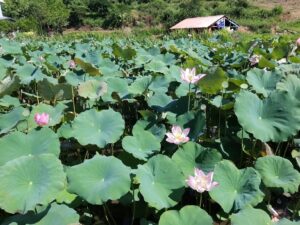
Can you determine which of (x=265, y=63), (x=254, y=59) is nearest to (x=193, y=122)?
(x=265, y=63)

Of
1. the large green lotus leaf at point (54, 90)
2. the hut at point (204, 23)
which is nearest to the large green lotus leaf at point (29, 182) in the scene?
the large green lotus leaf at point (54, 90)

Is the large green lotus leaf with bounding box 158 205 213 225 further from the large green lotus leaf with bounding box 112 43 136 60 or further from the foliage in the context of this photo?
the foliage

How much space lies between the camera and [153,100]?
1.74 m

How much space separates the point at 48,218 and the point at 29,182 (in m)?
0.12

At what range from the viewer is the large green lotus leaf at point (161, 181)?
112cm

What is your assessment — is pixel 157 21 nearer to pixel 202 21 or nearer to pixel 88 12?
pixel 88 12

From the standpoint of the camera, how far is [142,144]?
145cm

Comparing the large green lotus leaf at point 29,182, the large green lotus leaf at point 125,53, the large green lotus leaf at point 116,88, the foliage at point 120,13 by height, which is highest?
the large green lotus leaf at point 29,182

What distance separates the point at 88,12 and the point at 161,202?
57.1 m

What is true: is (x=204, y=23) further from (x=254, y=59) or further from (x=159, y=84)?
(x=159, y=84)

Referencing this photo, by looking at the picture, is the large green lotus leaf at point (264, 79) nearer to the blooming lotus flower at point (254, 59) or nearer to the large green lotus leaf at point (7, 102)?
the blooming lotus flower at point (254, 59)

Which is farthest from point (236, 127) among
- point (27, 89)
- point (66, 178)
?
point (27, 89)

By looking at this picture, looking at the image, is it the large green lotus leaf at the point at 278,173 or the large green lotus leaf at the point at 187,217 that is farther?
the large green lotus leaf at the point at 278,173

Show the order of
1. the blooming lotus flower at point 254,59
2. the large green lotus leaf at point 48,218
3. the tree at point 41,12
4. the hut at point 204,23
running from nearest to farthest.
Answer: the large green lotus leaf at point 48,218
the blooming lotus flower at point 254,59
the hut at point 204,23
the tree at point 41,12
